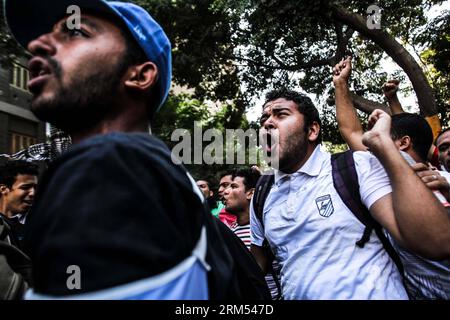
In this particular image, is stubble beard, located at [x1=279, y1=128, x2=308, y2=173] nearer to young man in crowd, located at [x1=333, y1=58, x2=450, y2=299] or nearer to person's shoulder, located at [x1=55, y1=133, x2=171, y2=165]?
young man in crowd, located at [x1=333, y1=58, x2=450, y2=299]

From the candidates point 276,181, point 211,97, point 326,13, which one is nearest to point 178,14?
point 211,97

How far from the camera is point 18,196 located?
15.6 ft

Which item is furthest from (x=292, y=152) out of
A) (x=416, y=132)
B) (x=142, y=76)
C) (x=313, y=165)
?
(x=142, y=76)

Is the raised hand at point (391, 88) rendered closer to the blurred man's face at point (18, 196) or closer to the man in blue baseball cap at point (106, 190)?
the man in blue baseball cap at point (106, 190)

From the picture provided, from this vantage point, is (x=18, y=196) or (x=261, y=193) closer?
(x=261, y=193)

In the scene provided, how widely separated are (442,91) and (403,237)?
1154cm

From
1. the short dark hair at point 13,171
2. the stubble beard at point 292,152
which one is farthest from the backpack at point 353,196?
the short dark hair at point 13,171

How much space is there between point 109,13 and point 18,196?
425cm

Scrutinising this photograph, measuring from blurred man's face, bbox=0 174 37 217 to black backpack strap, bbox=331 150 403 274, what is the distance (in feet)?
12.7

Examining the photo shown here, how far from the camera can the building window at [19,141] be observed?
1497 cm

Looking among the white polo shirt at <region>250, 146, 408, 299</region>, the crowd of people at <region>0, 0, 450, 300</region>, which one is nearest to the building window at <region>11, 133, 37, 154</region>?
the crowd of people at <region>0, 0, 450, 300</region>

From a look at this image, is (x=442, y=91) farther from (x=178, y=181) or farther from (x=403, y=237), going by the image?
(x=178, y=181)

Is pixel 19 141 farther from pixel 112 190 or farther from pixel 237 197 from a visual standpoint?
pixel 112 190

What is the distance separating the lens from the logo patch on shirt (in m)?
2.08
